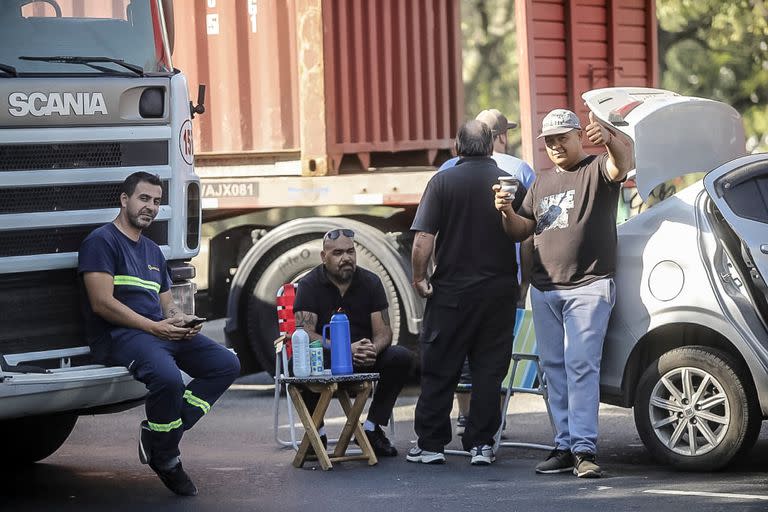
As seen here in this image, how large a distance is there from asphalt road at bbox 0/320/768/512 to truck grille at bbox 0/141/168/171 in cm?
167

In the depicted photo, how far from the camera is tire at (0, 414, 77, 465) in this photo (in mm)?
8289

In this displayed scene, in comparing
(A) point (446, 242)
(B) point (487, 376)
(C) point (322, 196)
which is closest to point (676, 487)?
(B) point (487, 376)

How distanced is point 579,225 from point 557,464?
4.09 feet

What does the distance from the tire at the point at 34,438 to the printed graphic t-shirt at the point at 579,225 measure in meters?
2.86

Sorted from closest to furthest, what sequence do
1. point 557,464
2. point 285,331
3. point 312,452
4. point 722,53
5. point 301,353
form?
point 557,464, point 301,353, point 312,452, point 285,331, point 722,53

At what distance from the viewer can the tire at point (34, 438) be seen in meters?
8.29

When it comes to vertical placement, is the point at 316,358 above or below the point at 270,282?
below

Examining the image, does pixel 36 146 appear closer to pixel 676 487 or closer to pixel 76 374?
pixel 76 374

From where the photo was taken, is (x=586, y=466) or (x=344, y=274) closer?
(x=586, y=466)

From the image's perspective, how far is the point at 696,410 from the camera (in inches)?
293

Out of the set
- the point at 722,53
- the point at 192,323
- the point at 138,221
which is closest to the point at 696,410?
the point at 192,323

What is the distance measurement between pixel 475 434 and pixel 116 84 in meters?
2.66

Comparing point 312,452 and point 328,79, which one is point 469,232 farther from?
point 328,79

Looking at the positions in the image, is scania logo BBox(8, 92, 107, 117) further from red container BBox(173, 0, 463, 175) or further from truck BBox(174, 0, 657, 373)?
red container BBox(173, 0, 463, 175)
